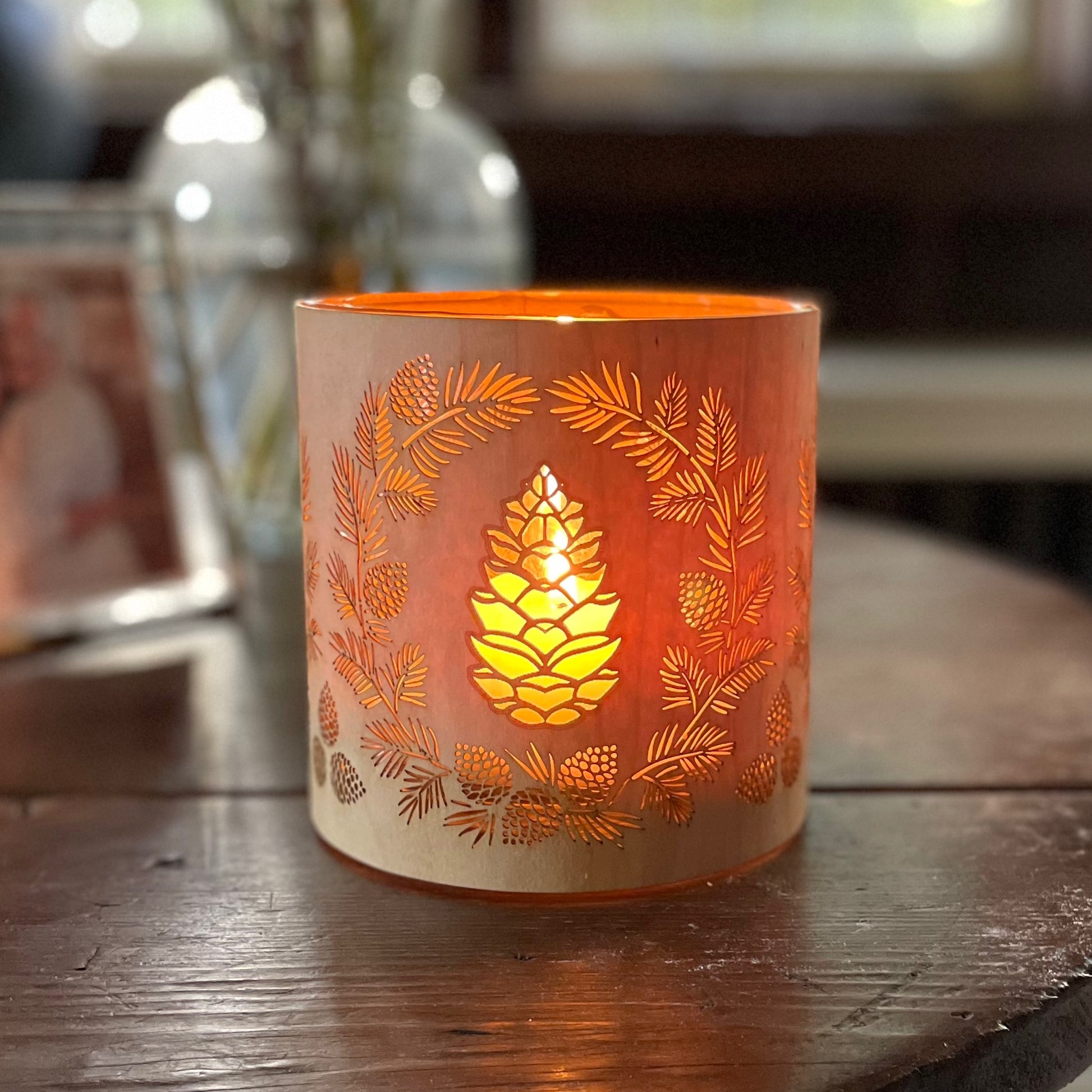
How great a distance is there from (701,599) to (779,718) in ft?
0.22

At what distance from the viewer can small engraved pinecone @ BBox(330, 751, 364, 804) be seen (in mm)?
518

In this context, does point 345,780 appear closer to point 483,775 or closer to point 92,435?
point 483,775

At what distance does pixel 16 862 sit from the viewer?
21.5 inches

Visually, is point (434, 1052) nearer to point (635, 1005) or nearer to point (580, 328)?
point (635, 1005)

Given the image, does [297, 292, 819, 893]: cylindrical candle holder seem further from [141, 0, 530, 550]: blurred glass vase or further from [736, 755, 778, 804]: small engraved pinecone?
[141, 0, 530, 550]: blurred glass vase

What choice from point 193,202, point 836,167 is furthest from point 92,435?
point 836,167

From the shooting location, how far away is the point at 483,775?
1.60ft

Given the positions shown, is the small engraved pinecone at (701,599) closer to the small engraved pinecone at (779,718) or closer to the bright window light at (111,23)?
the small engraved pinecone at (779,718)

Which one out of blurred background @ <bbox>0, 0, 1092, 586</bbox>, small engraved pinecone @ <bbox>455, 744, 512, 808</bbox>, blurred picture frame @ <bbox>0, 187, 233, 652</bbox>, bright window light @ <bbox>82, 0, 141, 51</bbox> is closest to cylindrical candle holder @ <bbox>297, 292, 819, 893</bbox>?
small engraved pinecone @ <bbox>455, 744, 512, 808</bbox>

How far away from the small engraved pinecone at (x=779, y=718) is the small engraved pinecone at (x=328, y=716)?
0.17 meters

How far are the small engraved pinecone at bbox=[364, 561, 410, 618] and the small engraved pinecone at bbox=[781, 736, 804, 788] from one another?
0.16 meters

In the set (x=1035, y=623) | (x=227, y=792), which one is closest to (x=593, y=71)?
(x=1035, y=623)

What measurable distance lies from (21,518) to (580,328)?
19.6 inches

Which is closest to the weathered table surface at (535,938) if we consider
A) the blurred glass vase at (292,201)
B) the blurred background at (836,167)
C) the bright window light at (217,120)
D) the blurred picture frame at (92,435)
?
the blurred picture frame at (92,435)
